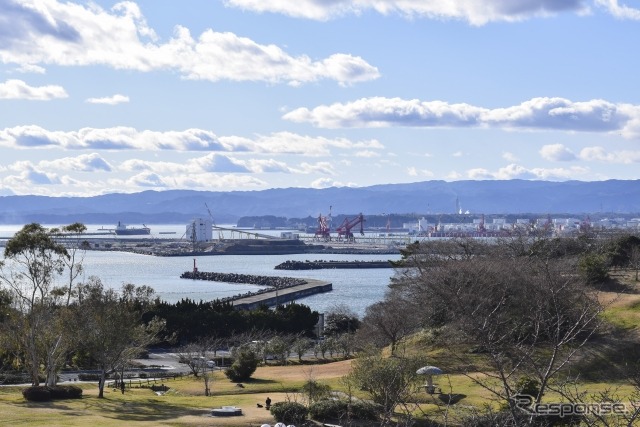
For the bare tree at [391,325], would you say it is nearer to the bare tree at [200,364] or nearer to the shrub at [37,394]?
the bare tree at [200,364]

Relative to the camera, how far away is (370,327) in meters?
37.3

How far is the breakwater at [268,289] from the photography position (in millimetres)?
74287

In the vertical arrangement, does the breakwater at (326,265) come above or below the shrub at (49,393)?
below

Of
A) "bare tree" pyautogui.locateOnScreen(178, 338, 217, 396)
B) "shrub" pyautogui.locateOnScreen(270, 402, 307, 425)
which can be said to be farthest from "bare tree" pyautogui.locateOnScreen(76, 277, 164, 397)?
"shrub" pyautogui.locateOnScreen(270, 402, 307, 425)

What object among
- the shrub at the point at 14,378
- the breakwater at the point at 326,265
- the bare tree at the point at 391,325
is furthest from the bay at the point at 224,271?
the shrub at the point at 14,378

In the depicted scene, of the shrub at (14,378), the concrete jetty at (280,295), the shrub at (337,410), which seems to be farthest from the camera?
the concrete jetty at (280,295)

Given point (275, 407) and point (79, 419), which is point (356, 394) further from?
point (79, 419)

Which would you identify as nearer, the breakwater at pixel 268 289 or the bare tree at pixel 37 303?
the bare tree at pixel 37 303

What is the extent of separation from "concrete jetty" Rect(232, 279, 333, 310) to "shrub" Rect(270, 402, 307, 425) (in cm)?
4803

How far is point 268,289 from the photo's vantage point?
295ft

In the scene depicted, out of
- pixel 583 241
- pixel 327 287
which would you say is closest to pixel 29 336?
pixel 583 241

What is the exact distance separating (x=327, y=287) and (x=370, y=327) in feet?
181

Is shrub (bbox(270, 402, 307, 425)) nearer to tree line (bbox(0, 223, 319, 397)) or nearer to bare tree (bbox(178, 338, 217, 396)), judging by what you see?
bare tree (bbox(178, 338, 217, 396))

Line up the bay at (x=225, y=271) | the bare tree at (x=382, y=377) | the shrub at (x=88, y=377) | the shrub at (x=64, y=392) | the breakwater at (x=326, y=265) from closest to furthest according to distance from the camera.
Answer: the bare tree at (x=382, y=377), the shrub at (x=64, y=392), the shrub at (x=88, y=377), the bay at (x=225, y=271), the breakwater at (x=326, y=265)
